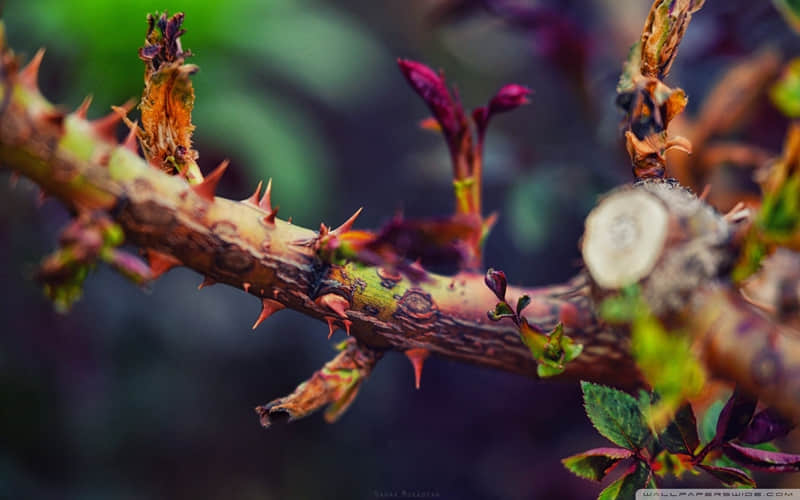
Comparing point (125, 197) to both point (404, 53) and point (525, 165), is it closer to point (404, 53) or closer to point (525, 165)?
point (525, 165)

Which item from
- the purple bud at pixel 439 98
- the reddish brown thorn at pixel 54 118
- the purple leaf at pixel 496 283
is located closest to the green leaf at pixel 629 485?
the purple leaf at pixel 496 283

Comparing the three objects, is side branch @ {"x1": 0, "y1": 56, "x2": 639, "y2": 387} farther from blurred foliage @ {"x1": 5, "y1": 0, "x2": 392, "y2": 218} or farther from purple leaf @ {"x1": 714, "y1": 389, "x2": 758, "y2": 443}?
blurred foliage @ {"x1": 5, "y1": 0, "x2": 392, "y2": 218}

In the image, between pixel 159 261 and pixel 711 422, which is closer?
pixel 159 261

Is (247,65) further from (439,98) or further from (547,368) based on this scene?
(547,368)

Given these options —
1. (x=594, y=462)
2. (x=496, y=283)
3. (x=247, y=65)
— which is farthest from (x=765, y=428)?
(x=247, y=65)

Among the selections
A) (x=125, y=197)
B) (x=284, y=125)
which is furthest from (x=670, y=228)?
(x=284, y=125)

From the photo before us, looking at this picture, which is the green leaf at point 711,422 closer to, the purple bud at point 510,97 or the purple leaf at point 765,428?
the purple leaf at point 765,428

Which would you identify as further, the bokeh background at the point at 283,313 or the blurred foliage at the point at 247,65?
the blurred foliage at the point at 247,65
